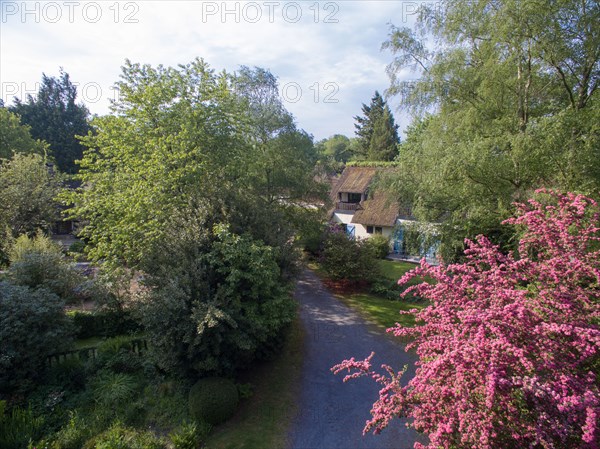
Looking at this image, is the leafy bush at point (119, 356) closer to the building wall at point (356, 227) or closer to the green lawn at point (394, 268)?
the green lawn at point (394, 268)

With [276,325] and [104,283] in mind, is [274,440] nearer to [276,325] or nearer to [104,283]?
[276,325]

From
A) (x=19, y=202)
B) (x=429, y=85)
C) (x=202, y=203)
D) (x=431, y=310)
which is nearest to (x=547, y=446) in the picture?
(x=431, y=310)

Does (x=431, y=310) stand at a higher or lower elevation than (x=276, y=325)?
higher

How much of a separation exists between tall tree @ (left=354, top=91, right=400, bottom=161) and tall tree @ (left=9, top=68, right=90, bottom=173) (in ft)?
124

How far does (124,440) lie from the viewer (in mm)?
8797

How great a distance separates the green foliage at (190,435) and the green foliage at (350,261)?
41.8 feet

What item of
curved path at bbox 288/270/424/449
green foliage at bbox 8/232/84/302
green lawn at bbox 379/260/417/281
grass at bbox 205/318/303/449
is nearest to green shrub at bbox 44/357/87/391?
green foliage at bbox 8/232/84/302

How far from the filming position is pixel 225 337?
10156 mm

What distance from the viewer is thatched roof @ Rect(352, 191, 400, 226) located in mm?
29344

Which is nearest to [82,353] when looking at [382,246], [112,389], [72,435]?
[112,389]

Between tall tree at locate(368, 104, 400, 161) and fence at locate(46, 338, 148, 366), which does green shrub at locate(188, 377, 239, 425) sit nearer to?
fence at locate(46, 338, 148, 366)

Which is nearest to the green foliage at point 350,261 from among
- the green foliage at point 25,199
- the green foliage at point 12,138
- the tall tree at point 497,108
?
the tall tree at point 497,108

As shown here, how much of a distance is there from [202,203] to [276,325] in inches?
182

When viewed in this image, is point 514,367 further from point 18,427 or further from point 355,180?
point 355,180
